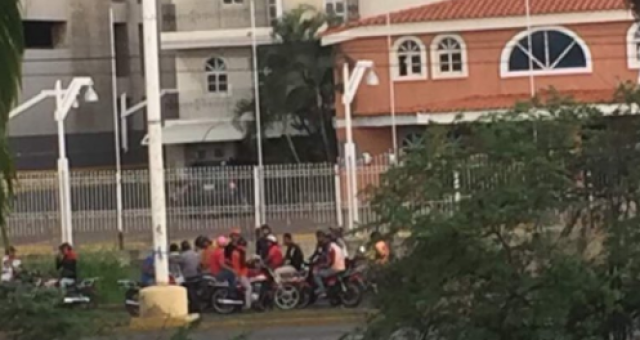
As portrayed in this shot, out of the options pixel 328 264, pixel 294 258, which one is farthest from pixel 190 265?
pixel 328 264

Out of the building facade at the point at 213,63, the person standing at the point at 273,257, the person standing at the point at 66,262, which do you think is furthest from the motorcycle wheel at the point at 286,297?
the building facade at the point at 213,63

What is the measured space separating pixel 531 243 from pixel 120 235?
21.1 metres

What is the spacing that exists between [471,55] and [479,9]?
114 centimetres

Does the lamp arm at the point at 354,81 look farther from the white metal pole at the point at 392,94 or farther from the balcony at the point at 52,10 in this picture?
the balcony at the point at 52,10

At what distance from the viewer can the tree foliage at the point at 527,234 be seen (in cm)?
912

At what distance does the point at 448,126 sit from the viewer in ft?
32.6

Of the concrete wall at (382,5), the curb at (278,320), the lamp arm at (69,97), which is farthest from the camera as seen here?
Result: the concrete wall at (382,5)

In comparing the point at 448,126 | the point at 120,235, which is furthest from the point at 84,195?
the point at 448,126

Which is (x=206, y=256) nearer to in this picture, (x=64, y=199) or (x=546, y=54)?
(x=64, y=199)

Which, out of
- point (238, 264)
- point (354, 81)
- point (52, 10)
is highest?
point (52, 10)

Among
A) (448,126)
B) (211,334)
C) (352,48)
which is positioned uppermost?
(352,48)

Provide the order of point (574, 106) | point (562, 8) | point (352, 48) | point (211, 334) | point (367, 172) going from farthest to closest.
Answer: point (352, 48) → point (562, 8) → point (367, 172) → point (211, 334) → point (574, 106)

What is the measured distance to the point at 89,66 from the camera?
47.4 m

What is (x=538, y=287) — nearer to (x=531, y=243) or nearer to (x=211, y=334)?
(x=531, y=243)
